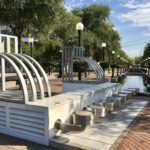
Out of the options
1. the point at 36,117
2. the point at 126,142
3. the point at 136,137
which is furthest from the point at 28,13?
the point at 126,142

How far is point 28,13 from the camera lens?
727 inches

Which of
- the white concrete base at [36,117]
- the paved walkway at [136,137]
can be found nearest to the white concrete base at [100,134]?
the paved walkway at [136,137]

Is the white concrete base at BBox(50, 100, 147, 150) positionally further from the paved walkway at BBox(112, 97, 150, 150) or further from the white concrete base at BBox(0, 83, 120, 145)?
the white concrete base at BBox(0, 83, 120, 145)

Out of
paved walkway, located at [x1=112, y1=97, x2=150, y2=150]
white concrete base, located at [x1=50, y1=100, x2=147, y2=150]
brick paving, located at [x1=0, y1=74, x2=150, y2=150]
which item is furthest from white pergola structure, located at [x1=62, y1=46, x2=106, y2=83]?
brick paving, located at [x1=0, y1=74, x2=150, y2=150]

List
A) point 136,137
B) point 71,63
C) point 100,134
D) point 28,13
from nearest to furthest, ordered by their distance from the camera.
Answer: point 136,137 < point 100,134 < point 71,63 < point 28,13

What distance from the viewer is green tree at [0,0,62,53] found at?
18.1m

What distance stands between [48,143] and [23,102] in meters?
1.18

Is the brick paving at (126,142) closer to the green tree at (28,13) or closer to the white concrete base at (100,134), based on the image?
the white concrete base at (100,134)

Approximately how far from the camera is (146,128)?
7734 millimetres

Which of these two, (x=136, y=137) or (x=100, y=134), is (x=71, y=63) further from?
(x=136, y=137)

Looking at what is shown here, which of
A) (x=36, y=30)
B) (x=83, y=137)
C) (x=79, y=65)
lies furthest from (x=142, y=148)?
(x=36, y=30)

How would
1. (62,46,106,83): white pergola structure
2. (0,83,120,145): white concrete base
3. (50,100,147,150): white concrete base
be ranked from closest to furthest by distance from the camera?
(50,100,147,150): white concrete base, (0,83,120,145): white concrete base, (62,46,106,83): white pergola structure

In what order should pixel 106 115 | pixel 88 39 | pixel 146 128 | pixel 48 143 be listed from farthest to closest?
pixel 88 39
pixel 106 115
pixel 146 128
pixel 48 143

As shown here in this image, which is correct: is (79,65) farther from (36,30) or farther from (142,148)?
(142,148)
